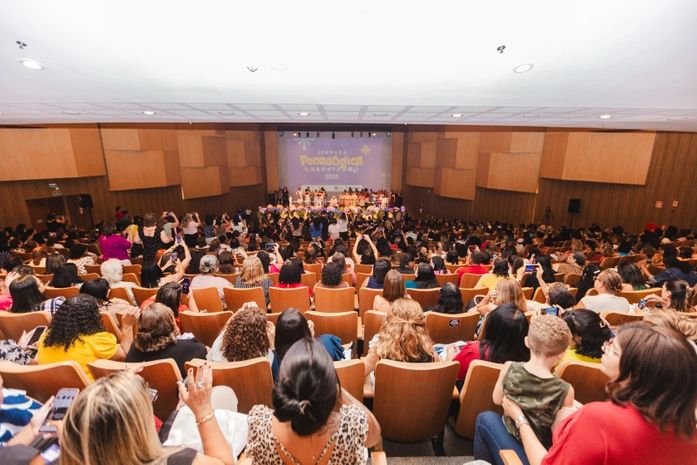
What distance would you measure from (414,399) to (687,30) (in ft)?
8.54

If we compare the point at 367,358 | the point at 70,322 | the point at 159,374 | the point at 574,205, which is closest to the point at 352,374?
the point at 367,358

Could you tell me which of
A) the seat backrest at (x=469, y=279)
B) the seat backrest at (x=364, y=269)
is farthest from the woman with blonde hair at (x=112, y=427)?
the seat backrest at (x=364, y=269)

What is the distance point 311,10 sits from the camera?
1.64 metres

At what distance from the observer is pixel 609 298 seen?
3.17 meters

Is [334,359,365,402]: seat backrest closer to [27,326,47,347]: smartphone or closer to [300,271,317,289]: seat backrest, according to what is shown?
[27,326,47,347]: smartphone

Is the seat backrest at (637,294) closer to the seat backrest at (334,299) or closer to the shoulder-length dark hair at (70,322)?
the seat backrest at (334,299)

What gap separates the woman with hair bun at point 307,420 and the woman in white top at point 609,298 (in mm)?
Result: 3044

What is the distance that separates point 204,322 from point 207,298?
73cm

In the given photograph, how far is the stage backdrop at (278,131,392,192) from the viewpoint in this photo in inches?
654

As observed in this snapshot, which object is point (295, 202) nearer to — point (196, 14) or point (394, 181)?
point (394, 181)

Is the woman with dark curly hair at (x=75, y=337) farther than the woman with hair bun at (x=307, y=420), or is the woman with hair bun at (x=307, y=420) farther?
the woman with dark curly hair at (x=75, y=337)

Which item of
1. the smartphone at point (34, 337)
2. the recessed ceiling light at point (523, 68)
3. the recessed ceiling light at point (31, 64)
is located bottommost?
the smartphone at point (34, 337)

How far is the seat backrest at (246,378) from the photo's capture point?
1.91 meters

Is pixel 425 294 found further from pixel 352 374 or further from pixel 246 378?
pixel 246 378
